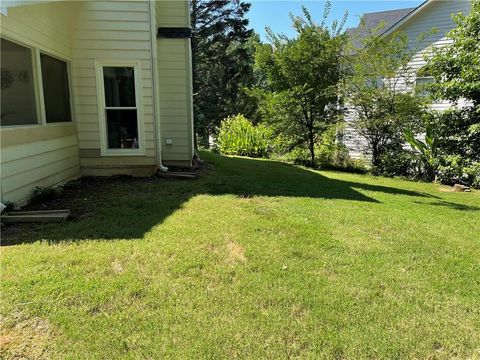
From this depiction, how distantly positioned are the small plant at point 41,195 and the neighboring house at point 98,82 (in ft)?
0.30

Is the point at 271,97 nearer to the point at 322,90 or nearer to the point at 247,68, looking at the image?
the point at 322,90

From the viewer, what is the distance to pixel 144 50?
6.54 metres

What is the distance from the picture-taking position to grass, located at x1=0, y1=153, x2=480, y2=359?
7.23 feet

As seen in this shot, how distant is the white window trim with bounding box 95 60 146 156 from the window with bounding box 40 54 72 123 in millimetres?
525

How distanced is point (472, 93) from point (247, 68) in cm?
2243

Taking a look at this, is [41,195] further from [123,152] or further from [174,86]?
[174,86]

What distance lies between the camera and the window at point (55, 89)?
5578 millimetres

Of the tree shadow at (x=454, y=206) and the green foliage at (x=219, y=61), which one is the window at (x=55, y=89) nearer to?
the tree shadow at (x=454, y=206)

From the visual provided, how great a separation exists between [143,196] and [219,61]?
25428 millimetres

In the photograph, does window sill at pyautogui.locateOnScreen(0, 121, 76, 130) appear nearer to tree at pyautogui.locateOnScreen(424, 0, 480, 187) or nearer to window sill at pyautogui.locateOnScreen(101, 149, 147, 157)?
window sill at pyautogui.locateOnScreen(101, 149, 147, 157)

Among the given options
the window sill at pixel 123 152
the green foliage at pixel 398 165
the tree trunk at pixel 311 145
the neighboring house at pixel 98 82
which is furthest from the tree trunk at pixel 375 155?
the window sill at pixel 123 152

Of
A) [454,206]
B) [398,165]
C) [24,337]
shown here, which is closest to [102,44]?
[24,337]

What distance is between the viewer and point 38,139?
5.15 meters

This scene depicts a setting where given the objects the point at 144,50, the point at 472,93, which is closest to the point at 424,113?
the point at 472,93
